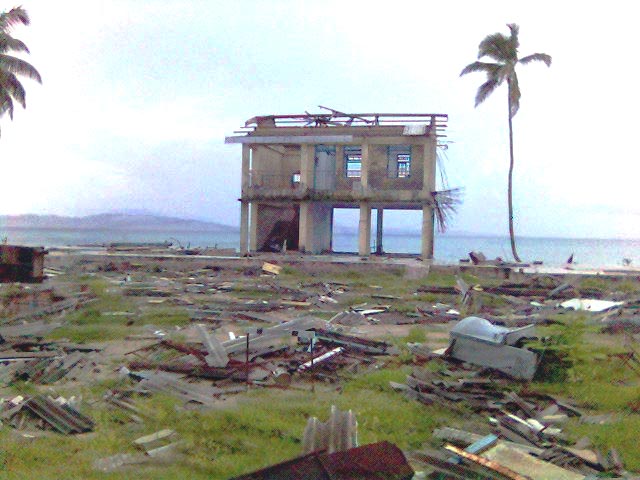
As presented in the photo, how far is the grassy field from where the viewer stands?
5.91 m

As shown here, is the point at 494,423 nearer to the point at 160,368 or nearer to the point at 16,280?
the point at 160,368

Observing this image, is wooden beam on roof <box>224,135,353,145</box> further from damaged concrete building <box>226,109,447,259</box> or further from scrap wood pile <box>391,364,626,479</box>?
scrap wood pile <box>391,364,626,479</box>

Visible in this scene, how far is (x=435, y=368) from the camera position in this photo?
9352 mm

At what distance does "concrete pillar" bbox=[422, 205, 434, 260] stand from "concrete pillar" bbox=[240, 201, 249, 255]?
8.81 m

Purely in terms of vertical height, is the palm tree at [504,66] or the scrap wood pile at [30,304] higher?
the palm tree at [504,66]

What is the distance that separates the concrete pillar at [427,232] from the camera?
102ft

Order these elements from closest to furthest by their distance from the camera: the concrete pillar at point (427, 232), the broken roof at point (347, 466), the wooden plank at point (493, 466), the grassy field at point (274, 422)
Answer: the broken roof at point (347, 466), the wooden plank at point (493, 466), the grassy field at point (274, 422), the concrete pillar at point (427, 232)

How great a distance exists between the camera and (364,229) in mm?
31938

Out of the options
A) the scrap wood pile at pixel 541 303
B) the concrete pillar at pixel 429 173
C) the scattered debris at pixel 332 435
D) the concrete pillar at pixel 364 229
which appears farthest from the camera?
the concrete pillar at pixel 364 229

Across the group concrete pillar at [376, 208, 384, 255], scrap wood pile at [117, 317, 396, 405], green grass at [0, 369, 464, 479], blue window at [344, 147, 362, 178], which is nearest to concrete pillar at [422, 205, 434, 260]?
blue window at [344, 147, 362, 178]

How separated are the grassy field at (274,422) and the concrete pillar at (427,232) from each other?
68.6 ft

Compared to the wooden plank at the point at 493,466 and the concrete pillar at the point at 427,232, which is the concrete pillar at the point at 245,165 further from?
the wooden plank at the point at 493,466

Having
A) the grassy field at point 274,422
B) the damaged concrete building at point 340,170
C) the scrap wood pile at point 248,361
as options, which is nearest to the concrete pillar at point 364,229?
the damaged concrete building at point 340,170

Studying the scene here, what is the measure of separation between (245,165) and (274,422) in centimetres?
2589
